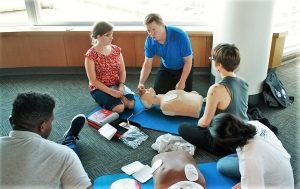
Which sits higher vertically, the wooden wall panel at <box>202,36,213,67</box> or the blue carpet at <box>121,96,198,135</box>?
the wooden wall panel at <box>202,36,213,67</box>

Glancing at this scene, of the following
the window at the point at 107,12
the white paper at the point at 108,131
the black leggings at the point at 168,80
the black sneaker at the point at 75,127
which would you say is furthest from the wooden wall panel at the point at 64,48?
the black sneaker at the point at 75,127

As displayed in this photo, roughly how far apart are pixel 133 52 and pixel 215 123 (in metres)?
2.21

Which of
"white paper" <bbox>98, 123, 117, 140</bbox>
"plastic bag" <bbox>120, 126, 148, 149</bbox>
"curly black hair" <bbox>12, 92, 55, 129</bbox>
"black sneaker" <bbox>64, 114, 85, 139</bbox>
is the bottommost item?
"plastic bag" <bbox>120, 126, 148, 149</bbox>

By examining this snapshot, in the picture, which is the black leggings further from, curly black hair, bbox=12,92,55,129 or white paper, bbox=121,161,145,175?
curly black hair, bbox=12,92,55,129

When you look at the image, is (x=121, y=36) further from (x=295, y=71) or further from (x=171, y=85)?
(x=295, y=71)

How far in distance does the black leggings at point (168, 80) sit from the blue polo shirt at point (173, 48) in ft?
0.18

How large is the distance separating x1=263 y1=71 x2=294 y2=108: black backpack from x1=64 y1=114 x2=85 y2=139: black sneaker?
170 cm

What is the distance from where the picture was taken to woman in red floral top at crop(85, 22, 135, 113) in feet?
8.07

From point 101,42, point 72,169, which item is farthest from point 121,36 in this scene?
point 72,169

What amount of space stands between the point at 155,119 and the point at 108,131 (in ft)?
1.42

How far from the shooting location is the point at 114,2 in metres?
3.52

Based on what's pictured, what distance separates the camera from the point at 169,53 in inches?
100

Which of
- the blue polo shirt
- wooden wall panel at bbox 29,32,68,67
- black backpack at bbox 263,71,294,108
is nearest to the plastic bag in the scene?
the blue polo shirt

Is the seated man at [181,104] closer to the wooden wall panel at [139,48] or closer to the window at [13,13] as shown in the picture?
the wooden wall panel at [139,48]
